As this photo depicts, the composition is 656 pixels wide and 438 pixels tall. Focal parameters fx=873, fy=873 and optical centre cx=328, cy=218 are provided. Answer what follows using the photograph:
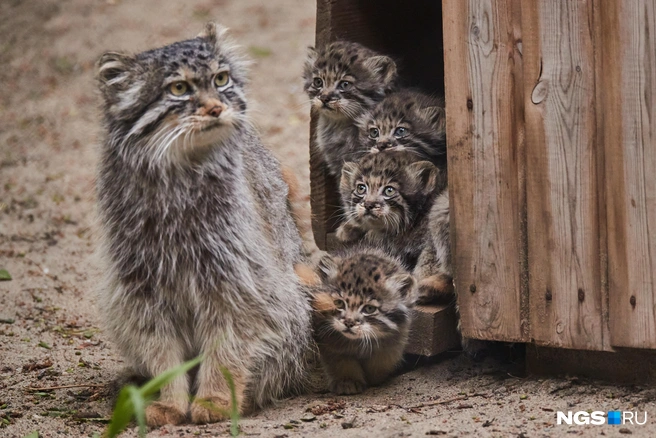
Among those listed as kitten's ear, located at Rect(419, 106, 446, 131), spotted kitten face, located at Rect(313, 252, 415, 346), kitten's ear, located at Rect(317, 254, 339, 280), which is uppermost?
kitten's ear, located at Rect(419, 106, 446, 131)

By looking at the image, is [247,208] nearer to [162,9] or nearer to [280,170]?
[280,170]

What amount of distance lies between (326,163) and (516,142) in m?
1.74

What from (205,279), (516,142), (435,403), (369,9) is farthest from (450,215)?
(369,9)

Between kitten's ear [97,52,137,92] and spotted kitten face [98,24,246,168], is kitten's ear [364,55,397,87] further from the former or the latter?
kitten's ear [97,52,137,92]

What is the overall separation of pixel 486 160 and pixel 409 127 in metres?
1.01

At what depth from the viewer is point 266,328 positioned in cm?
443

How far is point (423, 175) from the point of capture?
16.6 ft

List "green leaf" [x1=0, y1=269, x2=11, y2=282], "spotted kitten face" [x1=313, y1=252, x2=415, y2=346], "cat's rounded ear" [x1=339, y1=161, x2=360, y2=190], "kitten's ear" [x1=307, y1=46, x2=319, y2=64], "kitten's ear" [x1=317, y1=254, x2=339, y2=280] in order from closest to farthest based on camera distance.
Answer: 1. "spotted kitten face" [x1=313, y1=252, x2=415, y2=346]
2. "kitten's ear" [x1=317, y1=254, x2=339, y2=280]
3. "cat's rounded ear" [x1=339, y1=161, x2=360, y2=190]
4. "kitten's ear" [x1=307, y1=46, x2=319, y2=64]
5. "green leaf" [x1=0, y1=269, x2=11, y2=282]

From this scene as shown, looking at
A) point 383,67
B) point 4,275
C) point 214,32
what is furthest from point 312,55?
point 4,275

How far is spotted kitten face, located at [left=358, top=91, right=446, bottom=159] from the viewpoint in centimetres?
531

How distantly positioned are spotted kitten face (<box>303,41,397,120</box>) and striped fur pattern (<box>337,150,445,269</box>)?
531 mm

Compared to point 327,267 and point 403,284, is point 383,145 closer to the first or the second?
point 327,267

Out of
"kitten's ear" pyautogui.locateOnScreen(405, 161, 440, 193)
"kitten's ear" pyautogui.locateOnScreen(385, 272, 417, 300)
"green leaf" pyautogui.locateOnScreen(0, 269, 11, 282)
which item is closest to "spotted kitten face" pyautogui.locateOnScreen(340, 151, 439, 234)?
"kitten's ear" pyautogui.locateOnScreen(405, 161, 440, 193)

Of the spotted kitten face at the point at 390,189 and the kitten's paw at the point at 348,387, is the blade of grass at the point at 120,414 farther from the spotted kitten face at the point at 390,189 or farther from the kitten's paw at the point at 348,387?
the spotted kitten face at the point at 390,189
